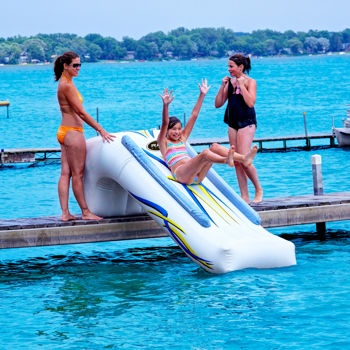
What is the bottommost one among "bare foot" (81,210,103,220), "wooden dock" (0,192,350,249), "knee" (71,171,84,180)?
"wooden dock" (0,192,350,249)

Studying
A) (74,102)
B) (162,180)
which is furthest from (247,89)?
(74,102)

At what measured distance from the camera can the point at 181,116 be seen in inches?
2398

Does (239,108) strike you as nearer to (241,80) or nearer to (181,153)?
(241,80)

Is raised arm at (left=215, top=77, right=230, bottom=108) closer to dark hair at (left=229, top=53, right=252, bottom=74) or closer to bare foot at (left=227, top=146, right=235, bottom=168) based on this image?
dark hair at (left=229, top=53, right=252, bottom=74)

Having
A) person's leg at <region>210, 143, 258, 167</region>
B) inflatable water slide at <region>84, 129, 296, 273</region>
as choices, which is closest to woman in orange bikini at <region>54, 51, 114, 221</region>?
inflatable water slide at <region>84, 129, 296, 273</region>

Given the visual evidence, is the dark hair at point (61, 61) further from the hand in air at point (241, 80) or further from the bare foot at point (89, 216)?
the hand in air at point (241, 80)

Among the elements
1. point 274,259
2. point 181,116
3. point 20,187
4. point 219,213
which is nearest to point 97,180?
point 219,213

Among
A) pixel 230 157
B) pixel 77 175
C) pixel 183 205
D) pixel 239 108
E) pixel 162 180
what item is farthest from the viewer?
pixel 239 108

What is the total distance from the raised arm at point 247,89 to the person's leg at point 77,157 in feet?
7.51

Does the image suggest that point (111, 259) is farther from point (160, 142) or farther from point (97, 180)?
point (160, 142)

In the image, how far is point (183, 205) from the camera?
33.5ft

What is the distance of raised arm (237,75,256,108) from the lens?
11133 millimetres

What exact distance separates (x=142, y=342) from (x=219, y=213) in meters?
2.28

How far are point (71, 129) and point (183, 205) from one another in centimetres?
194
